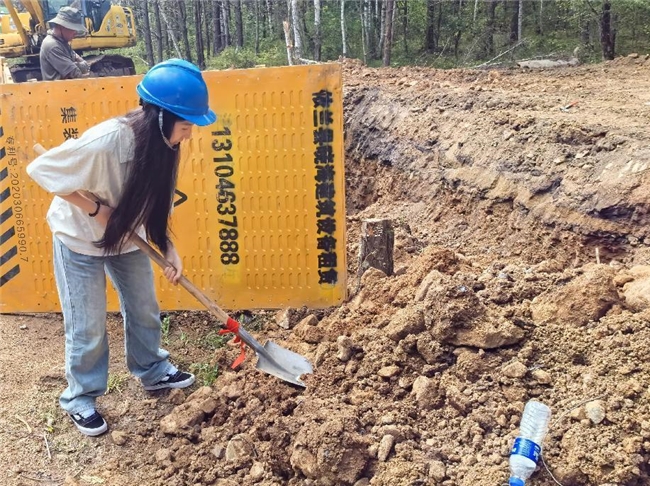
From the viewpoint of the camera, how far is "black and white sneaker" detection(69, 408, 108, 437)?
3225mm

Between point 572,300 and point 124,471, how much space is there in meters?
2.34

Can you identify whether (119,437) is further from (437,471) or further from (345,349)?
(437,471)

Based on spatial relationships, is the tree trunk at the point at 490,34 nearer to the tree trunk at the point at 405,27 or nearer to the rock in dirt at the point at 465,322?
the tree trunk at the point at 405,27

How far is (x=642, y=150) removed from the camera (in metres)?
4.51

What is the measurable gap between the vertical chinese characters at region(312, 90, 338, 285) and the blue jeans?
1207 mm

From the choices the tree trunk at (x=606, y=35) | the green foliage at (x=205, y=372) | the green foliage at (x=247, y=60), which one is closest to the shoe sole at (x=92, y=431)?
the green foliage at (x=205, y=372)

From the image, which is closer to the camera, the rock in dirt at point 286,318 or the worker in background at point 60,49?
the rock in dirt at point 286,318

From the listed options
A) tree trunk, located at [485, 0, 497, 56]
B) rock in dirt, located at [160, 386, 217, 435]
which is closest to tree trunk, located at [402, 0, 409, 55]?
tree trunk, located at [485, 0, 497, 56]

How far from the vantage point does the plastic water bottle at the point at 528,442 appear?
84.4 inches

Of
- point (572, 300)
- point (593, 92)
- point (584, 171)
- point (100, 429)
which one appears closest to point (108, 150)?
point (100, 429)

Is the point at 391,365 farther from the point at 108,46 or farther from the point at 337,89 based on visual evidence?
the point at 108,46

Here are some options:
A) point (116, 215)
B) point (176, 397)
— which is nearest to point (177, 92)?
point (116, 215)

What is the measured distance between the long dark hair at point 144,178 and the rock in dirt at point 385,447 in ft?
5.04

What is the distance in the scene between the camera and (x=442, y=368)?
9.43ft
